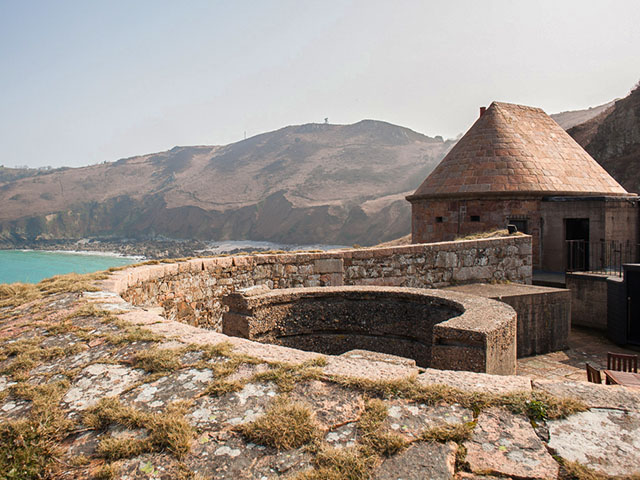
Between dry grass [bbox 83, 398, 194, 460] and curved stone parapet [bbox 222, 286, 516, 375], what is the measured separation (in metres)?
2.79

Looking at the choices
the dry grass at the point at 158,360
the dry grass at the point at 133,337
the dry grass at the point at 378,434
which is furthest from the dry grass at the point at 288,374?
the dry grass at the point at 133,337

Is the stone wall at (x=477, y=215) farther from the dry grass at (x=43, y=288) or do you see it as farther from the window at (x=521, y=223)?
the dry grass at (x=43, y=288)

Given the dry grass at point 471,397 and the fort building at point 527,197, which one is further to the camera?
the fort building at point 527,197

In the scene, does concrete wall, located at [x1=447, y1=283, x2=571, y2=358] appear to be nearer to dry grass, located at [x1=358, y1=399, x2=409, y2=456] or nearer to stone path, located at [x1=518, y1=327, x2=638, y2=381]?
stone path, located at [x1=518, y1=327, x2=638, y2=381]

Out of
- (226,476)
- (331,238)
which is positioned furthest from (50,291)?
(331,238)

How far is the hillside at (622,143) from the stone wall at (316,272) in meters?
21.2

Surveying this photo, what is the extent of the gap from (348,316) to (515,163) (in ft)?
38.9

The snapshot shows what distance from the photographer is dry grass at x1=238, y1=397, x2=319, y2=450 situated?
190 centimetres

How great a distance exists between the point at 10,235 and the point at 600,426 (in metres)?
74.7

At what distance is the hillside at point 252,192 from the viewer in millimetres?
62219

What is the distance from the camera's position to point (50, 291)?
4.88 meters

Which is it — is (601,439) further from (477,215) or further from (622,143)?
(622,143)

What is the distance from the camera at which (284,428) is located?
1.95 m

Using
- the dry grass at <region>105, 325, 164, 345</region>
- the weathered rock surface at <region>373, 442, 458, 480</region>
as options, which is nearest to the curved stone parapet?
the dry grass at <region>105, 325, 164, 345</region>
